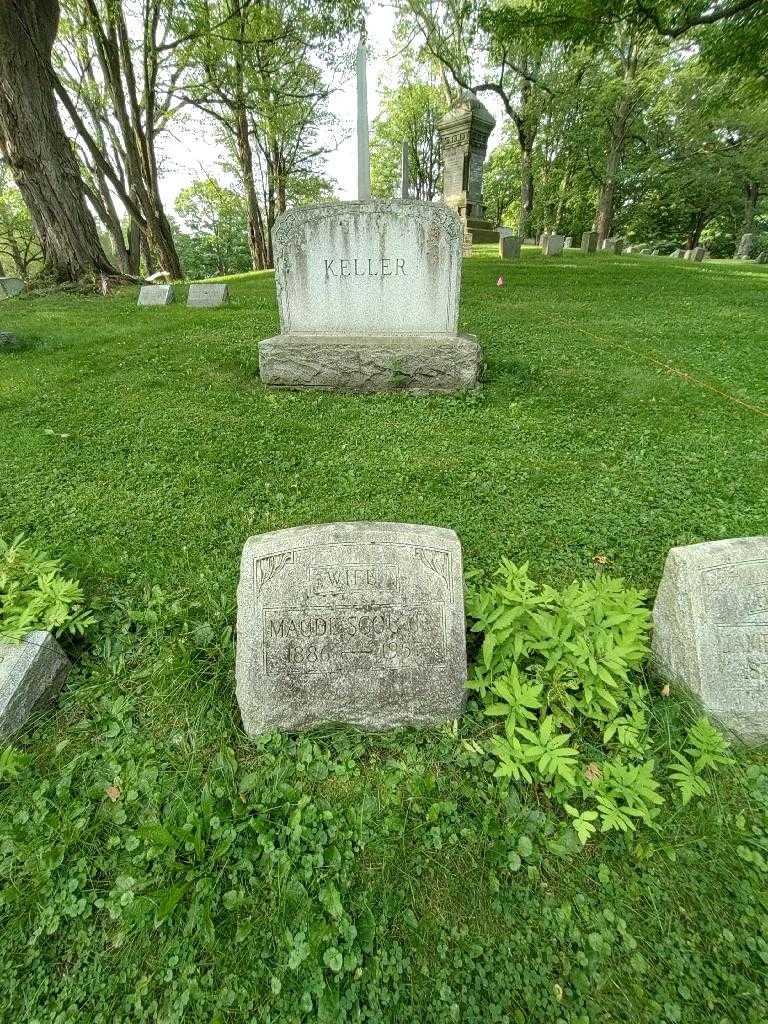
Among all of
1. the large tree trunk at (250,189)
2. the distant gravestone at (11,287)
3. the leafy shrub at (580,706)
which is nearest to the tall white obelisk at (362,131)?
the leafy shrub at (580,706)

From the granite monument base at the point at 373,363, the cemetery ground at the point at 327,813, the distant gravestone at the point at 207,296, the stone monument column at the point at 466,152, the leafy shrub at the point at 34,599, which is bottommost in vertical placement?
the cemetery ground at the point at 327,813

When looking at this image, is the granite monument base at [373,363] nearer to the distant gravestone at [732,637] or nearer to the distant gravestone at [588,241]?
the distant gravestone at [732,637]

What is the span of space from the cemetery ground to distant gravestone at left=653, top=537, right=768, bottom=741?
0.47 feet

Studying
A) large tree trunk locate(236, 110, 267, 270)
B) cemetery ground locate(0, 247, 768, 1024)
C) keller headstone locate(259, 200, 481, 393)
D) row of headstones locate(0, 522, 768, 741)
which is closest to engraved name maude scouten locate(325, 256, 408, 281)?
keller headstone locate(259, 200, 481, 393)

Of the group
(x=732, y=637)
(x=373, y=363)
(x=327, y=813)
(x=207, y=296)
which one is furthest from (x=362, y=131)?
(x=327, y=813)

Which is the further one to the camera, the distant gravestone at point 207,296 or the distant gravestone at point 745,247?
the distant gravestone at point 745,247

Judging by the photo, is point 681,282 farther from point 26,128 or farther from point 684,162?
point 684,162

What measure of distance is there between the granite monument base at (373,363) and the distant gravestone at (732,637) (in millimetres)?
3580

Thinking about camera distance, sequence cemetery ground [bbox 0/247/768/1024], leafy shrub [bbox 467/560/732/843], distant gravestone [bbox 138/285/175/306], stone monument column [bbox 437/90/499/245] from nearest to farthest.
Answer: cemetery ground [bbox 0/247/768/1024] < leafy shrub [bbox 467/560/732/843] < distant gravestone [bbox 138/285/175/306] < stone monument column [bbox 437/90/499/245]

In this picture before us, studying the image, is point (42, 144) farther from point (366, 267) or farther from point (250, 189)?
point (250, 189)

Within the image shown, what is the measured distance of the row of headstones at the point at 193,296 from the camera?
955 cm

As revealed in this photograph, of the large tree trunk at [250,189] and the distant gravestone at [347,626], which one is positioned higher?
the large tree trunk at [250,189]

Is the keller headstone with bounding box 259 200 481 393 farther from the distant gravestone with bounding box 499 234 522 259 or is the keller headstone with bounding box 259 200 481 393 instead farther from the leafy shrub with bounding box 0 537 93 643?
the distant gravestone with bounding box 499 234 522 259

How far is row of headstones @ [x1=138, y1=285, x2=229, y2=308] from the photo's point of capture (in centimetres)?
955
